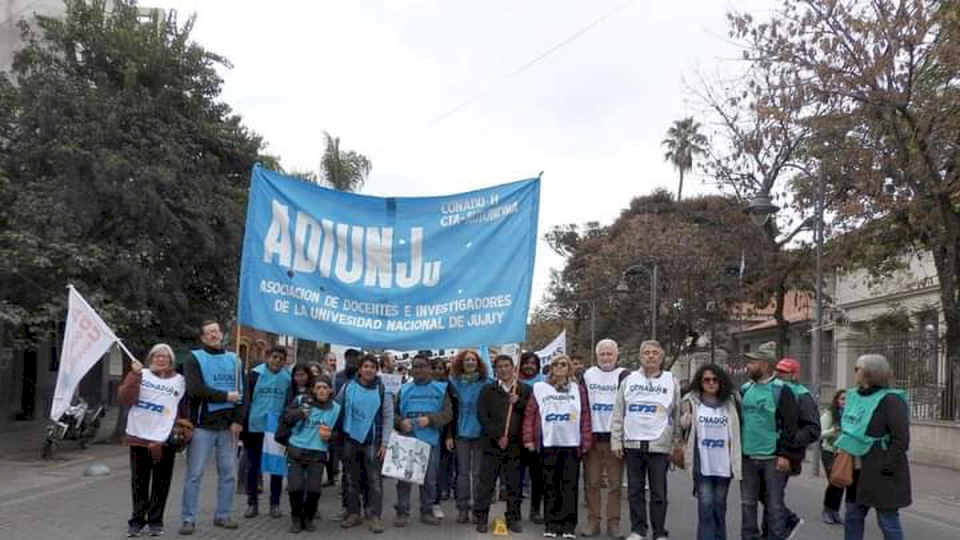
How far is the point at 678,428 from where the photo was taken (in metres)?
8.67

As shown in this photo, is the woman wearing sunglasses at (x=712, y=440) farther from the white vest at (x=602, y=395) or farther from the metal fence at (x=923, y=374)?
the metal fence at (x=923, y=374)

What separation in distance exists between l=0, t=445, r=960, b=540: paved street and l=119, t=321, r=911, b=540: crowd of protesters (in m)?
0.33

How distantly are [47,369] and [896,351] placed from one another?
20.3 meters

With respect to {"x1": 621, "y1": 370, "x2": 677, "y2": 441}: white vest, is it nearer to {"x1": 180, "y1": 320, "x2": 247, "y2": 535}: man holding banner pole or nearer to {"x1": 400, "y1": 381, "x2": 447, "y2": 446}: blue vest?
{"x1": 400, "y1": 381, "x2": 447, "y2": 446}: blue vest

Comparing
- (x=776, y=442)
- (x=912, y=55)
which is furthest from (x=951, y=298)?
(x=776, y=442)

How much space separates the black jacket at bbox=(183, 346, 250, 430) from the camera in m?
8.88

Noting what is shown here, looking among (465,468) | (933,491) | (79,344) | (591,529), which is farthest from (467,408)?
(933,491)

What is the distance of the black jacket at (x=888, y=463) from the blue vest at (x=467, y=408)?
3788 millimetres

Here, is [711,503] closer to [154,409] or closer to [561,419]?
[561,419]

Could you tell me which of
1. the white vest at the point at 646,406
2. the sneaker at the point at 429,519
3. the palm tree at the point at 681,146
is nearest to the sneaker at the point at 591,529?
the white vest at the point at 646,406

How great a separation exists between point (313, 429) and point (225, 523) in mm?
1178

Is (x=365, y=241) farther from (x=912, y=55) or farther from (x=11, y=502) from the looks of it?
(x=912, y=55)

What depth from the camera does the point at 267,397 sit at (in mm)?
10469

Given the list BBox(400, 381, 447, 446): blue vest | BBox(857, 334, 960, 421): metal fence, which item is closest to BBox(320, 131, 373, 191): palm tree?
BBox(857, 334, 960, 421): metal fence
